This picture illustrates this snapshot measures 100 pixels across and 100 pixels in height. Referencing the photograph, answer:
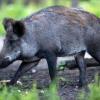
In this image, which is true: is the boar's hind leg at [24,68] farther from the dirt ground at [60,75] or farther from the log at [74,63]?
the log at [74,63]

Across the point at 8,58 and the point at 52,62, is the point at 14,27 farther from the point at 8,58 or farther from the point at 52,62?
the point at 52,62

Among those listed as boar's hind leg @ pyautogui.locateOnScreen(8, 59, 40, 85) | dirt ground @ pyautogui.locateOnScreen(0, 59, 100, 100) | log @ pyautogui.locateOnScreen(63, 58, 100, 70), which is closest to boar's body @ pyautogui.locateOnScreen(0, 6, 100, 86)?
boar's hind leg @ pyautogui.locateOnScreen(8, 59, 40, 85)

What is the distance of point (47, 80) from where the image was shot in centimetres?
1145

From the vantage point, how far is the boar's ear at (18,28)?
Answer: 10.2 metres

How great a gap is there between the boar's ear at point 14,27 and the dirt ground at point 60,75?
93cm

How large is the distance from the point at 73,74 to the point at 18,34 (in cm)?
203

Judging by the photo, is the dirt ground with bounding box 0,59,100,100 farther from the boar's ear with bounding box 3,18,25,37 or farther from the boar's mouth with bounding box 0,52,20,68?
the boar's ear with bounding box 3,18,25,37

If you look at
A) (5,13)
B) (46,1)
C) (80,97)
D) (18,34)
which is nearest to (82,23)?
(18,34)

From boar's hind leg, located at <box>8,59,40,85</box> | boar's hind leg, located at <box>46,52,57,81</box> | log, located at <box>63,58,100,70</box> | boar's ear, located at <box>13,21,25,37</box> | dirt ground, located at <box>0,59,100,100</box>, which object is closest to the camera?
dirt ground, located at <box>0,59,100,100</box>

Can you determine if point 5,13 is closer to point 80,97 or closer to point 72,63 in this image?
point 72,63

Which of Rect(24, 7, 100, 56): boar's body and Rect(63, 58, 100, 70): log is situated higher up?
Rect(24, 7, 100, 56): boar's body

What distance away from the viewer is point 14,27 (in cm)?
1022

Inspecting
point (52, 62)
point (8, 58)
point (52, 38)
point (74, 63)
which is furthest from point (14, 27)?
point (74, 63)

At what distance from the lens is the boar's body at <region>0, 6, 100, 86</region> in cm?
1026
